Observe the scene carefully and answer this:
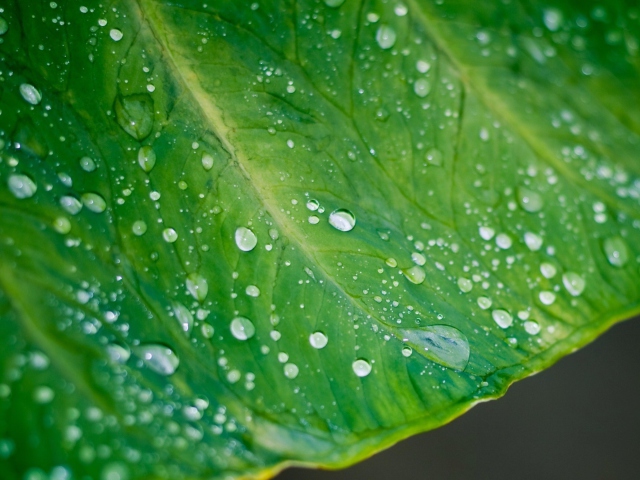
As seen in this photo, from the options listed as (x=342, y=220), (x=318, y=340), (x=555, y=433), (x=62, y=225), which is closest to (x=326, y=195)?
(x=342, y=220)

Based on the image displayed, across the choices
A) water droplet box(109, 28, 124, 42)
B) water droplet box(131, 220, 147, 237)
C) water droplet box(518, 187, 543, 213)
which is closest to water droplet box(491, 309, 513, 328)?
water droplet box(518, 187, 543, 213)

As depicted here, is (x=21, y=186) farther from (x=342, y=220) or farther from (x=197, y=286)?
(x=342, y=220)

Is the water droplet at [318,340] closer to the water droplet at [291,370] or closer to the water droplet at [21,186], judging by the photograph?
the water droplet at [291,370]

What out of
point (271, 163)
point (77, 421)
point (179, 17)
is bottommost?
point (77, 421)

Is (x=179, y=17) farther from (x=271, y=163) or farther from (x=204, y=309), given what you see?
(x=204, y=309)

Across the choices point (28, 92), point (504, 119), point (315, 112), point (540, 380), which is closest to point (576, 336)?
point (504, 119)
